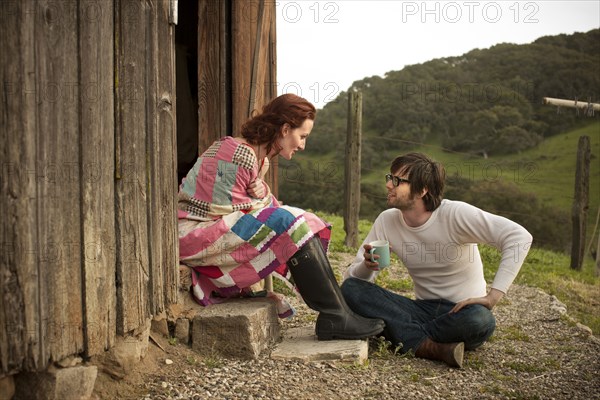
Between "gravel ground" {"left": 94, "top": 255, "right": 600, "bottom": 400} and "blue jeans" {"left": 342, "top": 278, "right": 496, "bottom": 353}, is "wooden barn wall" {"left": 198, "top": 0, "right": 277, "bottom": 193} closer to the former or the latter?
"blue jeans" {"left": 342, "top": 278, "right": 496, "bottom": 353}

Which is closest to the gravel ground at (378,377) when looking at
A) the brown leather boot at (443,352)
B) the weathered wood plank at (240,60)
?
the brown leather boot at (443,352)

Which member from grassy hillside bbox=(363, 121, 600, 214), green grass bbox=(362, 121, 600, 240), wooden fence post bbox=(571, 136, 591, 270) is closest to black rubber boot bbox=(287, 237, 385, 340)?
wooden fence post bbox=(571, 136, 591, 270)

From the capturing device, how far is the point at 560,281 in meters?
8.00

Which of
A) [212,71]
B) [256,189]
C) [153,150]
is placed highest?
[212,71]

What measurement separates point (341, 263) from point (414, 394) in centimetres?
399

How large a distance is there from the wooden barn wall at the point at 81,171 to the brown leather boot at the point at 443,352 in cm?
162

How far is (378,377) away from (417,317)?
2.58 feet

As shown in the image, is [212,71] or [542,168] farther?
[542,168]

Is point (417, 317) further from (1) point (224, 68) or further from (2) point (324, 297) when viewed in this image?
(1) point (224, 68)

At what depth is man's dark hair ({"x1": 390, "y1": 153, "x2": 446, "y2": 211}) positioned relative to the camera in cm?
416

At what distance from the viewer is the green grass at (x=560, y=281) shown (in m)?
6.54

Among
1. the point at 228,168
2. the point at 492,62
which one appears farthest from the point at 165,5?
the point at 492,62

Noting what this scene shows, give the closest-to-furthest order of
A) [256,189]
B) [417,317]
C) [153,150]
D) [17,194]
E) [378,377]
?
[17,194] < [153,150] < [378,377] < [256,189] < [417,317]

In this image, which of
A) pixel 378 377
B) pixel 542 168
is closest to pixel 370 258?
pixel 378 377
